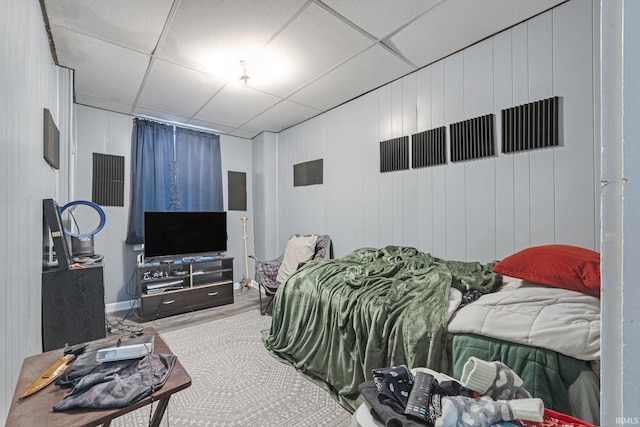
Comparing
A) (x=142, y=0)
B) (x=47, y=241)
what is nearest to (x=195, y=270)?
(x=47, y=241)

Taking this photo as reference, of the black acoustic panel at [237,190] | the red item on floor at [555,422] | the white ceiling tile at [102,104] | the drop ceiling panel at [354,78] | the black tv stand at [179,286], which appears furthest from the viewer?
the black acoustic panel at [237,190]

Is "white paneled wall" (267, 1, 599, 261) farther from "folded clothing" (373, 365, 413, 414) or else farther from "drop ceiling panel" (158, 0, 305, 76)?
"folded clothing" (373, 365, 413, 414)

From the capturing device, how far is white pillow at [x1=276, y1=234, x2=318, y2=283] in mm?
3646

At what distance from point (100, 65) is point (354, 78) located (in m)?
2.40

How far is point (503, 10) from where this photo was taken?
1932 millimetres

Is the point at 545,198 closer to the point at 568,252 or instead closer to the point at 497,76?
the point at 568,252

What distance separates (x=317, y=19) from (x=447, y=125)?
1436 millimetres

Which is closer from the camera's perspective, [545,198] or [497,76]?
[545,198]

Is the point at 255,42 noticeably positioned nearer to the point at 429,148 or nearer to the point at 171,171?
the point at 429,148

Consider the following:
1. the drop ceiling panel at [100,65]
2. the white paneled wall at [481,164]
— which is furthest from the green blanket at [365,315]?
the drop ceiling panel at [100,65]

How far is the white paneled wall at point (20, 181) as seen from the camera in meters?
1.06

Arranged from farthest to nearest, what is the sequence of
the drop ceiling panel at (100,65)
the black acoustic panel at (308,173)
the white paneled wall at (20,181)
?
the black acoustic panel at (308,173), the drop ceiling panel at (100,65), the white paneled wall at (20,181)

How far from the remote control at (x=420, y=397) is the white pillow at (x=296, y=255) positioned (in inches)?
108

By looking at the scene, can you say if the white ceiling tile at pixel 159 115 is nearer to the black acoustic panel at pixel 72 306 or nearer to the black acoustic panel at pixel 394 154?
the black acoustic panel at pixel 72 306
